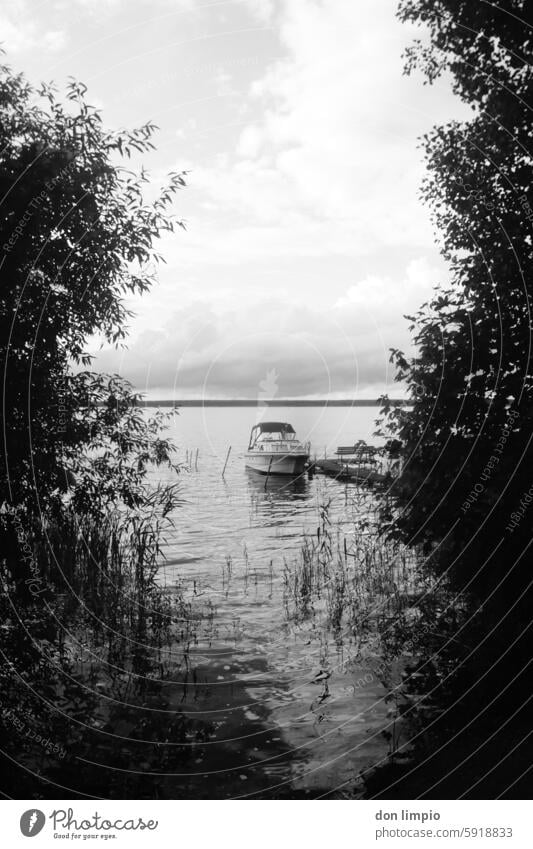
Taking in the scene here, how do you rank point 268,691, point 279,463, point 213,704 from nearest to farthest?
point 213,704 < point 268,691 < point 279,463

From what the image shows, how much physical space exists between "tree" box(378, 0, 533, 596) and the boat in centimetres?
3067

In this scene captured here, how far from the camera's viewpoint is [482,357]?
7.61 meters

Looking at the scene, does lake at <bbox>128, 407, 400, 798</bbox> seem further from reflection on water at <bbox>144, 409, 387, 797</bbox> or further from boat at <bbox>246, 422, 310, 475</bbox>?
boat at <bbox>246, 422, 310, 475</bbox>

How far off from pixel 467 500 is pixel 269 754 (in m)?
4.00

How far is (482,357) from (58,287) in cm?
623

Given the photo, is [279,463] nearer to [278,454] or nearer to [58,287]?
[278,454]

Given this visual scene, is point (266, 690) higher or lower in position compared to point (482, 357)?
lower

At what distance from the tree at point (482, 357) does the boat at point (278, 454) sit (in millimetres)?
30675

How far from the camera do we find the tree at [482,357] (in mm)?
7488

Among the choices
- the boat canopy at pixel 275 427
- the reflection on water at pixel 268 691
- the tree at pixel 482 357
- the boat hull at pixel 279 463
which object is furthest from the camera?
the boat canopy at pixel 275 427

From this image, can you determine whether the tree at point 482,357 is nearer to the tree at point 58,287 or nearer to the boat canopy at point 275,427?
the tree at point 58,287

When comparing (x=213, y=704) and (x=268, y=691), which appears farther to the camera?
(x=268, y=691)

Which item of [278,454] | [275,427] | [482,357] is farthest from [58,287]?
[275,427]

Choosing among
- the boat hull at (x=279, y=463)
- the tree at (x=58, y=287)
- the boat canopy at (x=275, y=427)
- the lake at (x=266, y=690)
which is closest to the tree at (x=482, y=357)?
the lake at (x=266, y=690)
